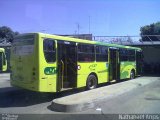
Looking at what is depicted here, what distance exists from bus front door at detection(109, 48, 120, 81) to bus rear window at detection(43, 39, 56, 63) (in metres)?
6.90

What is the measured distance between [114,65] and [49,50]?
821 centimetres

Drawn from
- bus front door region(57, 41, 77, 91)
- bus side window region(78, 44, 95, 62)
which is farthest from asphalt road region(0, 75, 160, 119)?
bus side window region(78, 44, 95, 62)

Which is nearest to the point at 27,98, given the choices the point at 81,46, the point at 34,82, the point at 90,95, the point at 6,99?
the point at 6,99

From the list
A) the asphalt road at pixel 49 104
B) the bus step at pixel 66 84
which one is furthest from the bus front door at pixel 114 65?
the bus step at pixel 66 84

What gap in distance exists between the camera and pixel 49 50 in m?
12.5

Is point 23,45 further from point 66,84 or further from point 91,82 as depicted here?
point 91,82

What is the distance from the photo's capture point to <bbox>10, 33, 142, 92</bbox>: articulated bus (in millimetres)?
12008

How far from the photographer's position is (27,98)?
1333 centimetres

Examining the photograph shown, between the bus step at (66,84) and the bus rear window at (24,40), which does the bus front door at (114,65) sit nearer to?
the bus step at (66,84)

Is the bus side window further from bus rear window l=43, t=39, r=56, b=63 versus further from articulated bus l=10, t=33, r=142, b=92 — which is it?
bus rear window l=43, t=39, r=56, b=63

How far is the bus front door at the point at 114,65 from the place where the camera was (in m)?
19.0

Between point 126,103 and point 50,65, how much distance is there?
3705 mm

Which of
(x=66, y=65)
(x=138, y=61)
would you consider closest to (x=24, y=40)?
(x=66, y=65)

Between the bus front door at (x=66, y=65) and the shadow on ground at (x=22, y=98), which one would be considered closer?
the shadow on ground at (x=22, y=98)
